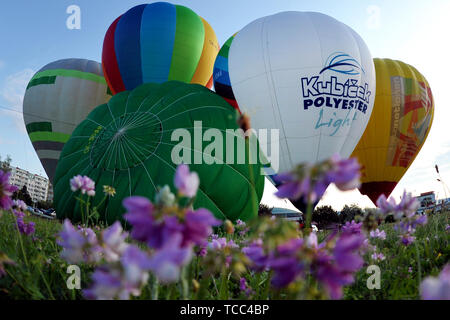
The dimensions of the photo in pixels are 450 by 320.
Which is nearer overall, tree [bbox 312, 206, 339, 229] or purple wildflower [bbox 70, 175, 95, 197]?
purple wildflower [bbox 70, 175, 95, 197]

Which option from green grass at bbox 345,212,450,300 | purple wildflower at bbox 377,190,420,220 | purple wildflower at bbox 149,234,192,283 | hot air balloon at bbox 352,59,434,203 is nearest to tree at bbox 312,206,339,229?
hot air balloon at bbox 352,59,434,203

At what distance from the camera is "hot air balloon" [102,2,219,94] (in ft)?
36.8

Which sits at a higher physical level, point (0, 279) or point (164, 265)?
point (164, 265)

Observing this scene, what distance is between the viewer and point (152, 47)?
11.2 meters

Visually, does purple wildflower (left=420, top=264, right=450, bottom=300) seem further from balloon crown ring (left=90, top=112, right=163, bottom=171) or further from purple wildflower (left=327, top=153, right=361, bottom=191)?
balloon crown ring (left=90, top=112, right=163, bottom=171)

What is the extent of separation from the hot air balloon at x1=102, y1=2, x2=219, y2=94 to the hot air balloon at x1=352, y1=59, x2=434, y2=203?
324 inches

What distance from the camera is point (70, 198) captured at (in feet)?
24.4

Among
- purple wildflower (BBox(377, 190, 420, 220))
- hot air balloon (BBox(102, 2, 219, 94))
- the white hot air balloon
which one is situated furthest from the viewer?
hot air balloon (BBox(102, 2, 219, 94))

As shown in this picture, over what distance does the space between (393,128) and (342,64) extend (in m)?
6.15

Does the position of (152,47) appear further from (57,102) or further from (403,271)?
(403,271)

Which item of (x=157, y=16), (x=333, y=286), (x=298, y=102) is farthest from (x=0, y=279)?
(x=157, y=16)

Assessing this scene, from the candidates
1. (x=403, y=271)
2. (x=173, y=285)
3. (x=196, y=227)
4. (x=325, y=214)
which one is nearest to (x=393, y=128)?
(x=403, y=271)

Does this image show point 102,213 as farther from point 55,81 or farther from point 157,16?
point 55,81
